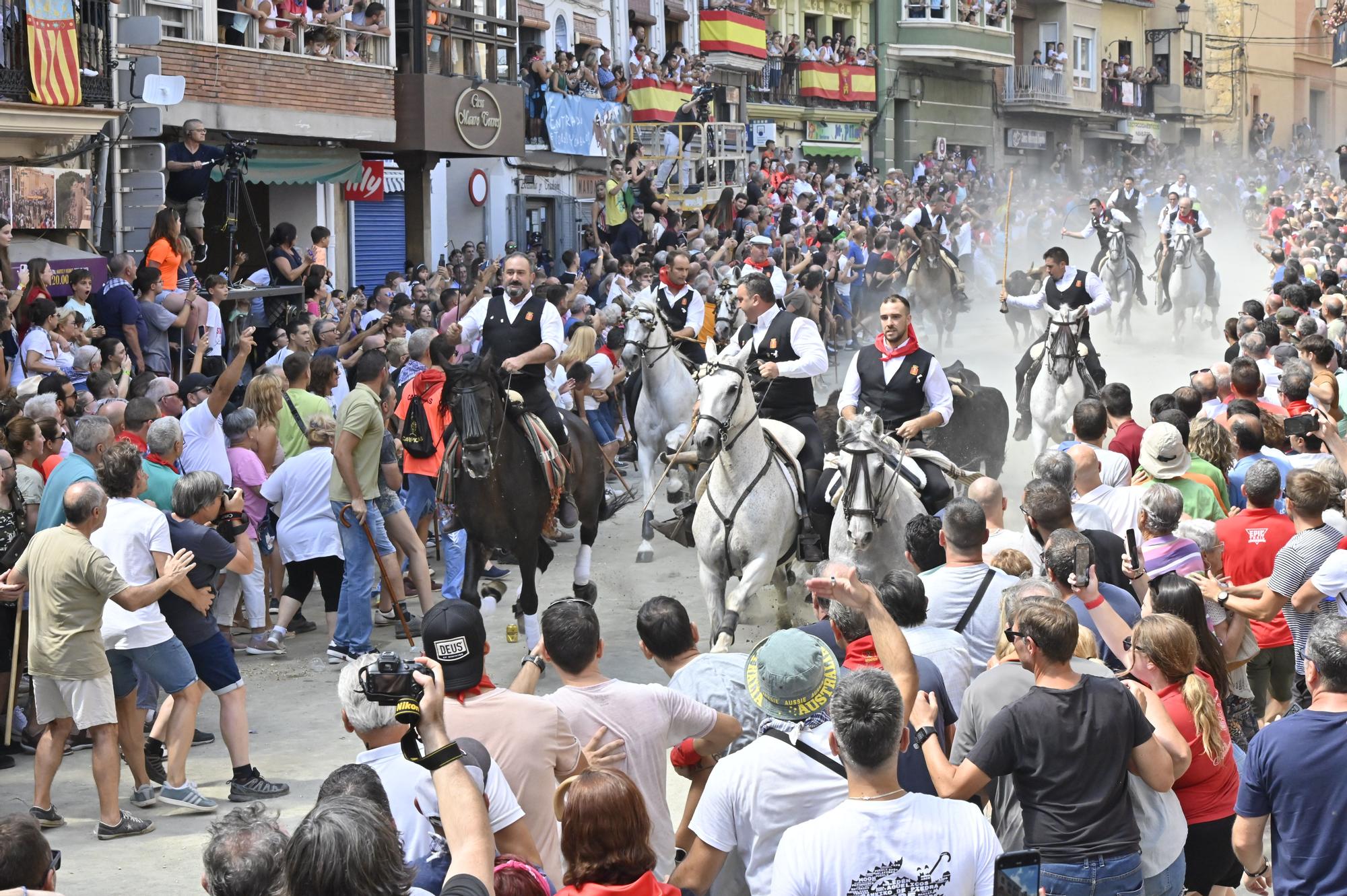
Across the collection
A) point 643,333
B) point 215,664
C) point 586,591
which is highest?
point 643,333

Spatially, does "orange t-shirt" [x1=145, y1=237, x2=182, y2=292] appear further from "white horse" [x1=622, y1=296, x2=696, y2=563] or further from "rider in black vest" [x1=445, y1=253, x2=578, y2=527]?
"rider in black vest" [x1=445, y1=253, x2=578, y2=527]

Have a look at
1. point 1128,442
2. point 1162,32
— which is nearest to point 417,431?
point 1128,442

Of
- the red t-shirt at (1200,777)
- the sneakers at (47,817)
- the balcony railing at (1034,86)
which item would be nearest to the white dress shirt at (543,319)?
the sneakers at (47,817)

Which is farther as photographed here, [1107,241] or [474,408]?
[1107,241]

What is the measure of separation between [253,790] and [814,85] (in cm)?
3845

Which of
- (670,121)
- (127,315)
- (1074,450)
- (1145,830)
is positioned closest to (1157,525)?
(1074,450)

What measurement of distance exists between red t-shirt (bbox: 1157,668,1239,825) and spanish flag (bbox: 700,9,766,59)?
3593cm

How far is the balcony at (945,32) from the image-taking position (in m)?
49.2

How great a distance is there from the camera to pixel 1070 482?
306 inches

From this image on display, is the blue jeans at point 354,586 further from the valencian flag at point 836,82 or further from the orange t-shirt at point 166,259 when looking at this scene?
the valencian flag at point 836,82

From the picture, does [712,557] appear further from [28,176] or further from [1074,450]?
[28,176]

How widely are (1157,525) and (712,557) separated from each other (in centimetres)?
329

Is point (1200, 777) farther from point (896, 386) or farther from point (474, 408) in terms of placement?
point (474, 408)

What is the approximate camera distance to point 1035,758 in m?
4.73
